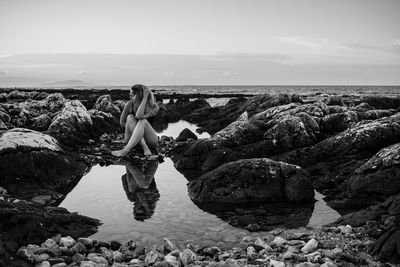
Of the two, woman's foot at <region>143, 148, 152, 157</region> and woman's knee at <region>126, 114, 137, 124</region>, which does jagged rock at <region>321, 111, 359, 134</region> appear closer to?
woman's foot at <region>143, 148, 152, 157</region>

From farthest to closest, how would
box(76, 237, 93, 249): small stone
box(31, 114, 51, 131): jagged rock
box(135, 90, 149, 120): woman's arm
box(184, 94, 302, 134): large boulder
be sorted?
1. box(184, 94, 302, 134): large boulder
2. box(31, 114, 51, 131): jagged rock
3. box(135, 90, 149, 120): woman's arm
4. box(76, 237, 93, 249): small stone

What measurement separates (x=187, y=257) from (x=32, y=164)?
19.6 feet

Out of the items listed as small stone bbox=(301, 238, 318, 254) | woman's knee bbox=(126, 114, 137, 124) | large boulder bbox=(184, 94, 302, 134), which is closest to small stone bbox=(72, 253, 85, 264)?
small stone bbox=(301, 238, 318, 254)

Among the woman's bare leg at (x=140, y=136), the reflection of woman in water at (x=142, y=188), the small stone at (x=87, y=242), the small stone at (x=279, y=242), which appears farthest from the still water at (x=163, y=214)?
the woman's bare leg at (x=140, y=136)

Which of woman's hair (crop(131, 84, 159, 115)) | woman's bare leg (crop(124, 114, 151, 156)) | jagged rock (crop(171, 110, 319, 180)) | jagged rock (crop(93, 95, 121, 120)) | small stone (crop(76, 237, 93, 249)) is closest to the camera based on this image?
small stone (crop(76, 237, 93, 249))

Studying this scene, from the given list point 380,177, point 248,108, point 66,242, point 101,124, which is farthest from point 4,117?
point 380,177

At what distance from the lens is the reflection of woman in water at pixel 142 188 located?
26.9 ft

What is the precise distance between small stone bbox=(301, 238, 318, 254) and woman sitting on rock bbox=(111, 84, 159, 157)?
891 centimetres

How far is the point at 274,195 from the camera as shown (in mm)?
8828

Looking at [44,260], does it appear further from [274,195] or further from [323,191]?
[323,191]

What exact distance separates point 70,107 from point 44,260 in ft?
44.6

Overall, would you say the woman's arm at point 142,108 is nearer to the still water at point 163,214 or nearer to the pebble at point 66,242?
the still water at point 163,214

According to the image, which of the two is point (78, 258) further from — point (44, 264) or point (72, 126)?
point (72, 126)

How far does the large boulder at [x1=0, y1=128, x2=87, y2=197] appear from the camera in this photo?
30.9ft
